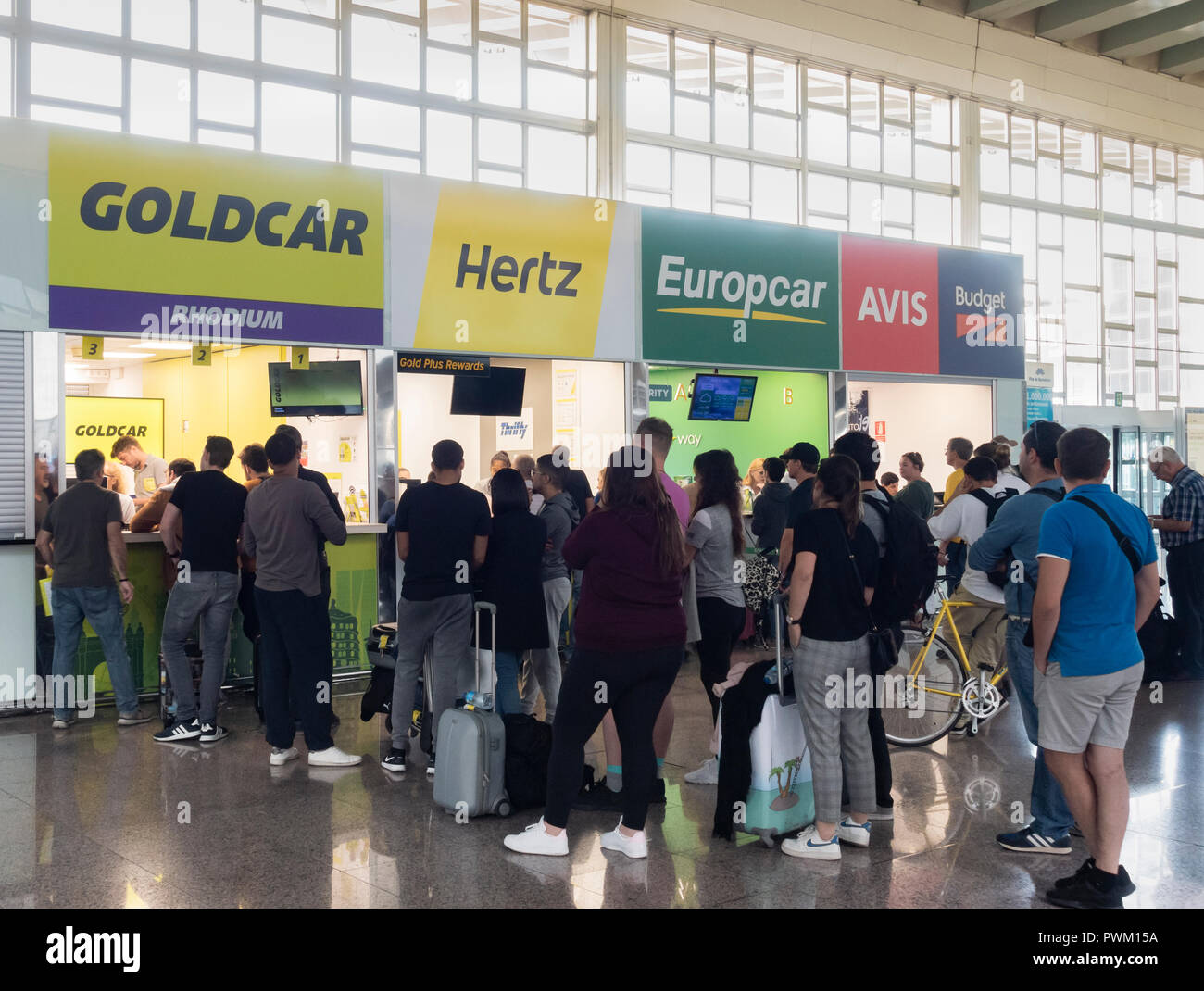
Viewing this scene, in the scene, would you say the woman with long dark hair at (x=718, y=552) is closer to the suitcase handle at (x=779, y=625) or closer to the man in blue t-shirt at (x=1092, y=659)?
the suitcase handle at (x=779, y=625)

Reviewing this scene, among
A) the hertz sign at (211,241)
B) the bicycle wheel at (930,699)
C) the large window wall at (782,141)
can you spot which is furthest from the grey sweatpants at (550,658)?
the large window wall at (782,141)

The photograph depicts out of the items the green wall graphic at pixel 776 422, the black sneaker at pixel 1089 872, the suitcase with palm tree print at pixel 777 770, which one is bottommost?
the black sneaker at pixel 1089 872

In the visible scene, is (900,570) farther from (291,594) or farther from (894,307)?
(894,307)

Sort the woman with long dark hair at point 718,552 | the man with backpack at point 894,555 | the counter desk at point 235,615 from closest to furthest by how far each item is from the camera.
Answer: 1. the man with backpack at point 894,555
2. the woman with long dark hair at point 718,552
3. the counter desk at point 235,615

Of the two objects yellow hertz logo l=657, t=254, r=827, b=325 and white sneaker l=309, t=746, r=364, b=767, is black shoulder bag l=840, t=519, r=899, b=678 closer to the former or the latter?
white sneaker l=309, t=746, r=364, b=767

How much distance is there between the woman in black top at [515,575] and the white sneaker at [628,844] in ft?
3.70

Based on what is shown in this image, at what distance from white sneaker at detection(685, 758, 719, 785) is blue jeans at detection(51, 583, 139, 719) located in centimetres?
355

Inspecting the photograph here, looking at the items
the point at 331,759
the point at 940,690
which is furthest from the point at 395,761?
the point at 940,690

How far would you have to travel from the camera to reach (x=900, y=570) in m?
4.58

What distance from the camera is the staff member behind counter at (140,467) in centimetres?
966

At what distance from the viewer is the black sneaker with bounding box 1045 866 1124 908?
3846 millimetres

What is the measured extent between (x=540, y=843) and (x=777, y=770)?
980mm

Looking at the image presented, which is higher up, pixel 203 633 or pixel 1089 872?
pixel 203 633
